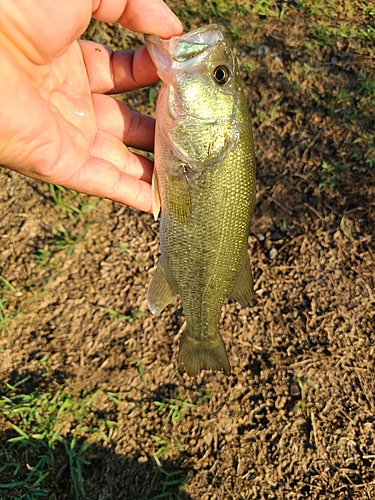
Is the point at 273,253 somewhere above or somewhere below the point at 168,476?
above

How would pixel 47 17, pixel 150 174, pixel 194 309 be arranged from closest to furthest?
pixel 47 17 < pixel 194 309 < pixel 150 174

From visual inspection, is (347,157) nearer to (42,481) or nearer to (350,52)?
(350,52)

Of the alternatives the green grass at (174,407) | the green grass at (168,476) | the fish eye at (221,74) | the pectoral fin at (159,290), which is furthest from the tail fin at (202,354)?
the fish eye at (221,74)

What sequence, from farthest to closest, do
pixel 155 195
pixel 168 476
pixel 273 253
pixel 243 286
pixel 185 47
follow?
pixel 273 253 < pixel 168 476 < pixel 243 286 < pixel 155 195 < pixel 185 47

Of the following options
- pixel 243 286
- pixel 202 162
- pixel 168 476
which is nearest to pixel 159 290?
pixel 243 286

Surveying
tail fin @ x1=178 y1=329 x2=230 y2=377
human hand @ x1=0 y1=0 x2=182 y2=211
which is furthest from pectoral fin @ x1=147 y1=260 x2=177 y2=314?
human hand @ x1=0 y1=0 x2=182 y2=211

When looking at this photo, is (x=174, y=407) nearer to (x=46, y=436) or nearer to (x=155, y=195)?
(x=46, y=436)

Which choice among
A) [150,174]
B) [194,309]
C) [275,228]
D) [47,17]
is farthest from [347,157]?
[47,17]
